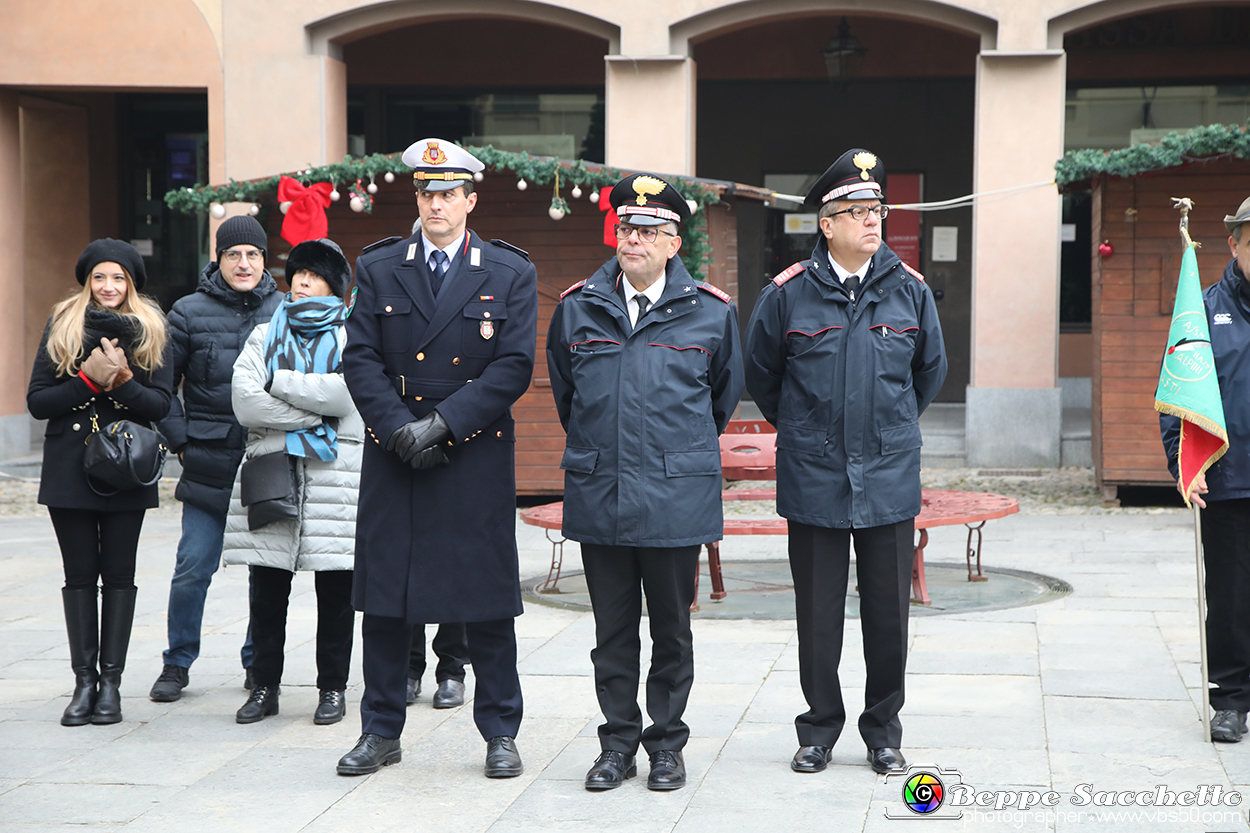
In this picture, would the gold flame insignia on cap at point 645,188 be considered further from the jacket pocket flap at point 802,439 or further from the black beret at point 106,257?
the black beret at point 106,257

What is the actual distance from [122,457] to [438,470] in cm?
141

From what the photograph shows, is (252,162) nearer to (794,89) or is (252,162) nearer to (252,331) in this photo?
(794,89)

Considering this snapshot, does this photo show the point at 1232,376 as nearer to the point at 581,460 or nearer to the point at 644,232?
the point at 644,232

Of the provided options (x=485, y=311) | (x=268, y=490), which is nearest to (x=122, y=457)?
(x=268, y=490)

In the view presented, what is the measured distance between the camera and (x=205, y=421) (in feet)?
18.4

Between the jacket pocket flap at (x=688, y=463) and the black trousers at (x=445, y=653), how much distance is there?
62.1 inches

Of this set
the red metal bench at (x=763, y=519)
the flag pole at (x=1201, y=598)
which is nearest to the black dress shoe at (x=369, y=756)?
the red metal bench at (x=763, y=519)

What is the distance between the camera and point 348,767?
177 inches

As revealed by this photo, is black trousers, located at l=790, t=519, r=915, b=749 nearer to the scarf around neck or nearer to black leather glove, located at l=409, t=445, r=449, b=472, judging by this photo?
black leather glove, located at l=409, t=445, r=449, b=472

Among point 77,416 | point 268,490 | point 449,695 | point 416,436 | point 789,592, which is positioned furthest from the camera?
point 789,592

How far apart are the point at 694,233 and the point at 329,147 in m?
4.67

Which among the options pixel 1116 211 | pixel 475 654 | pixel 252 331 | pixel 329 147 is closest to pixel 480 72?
pixel 329 147

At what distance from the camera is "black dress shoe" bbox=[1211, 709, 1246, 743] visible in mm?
4730

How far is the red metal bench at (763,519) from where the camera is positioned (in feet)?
23.1
